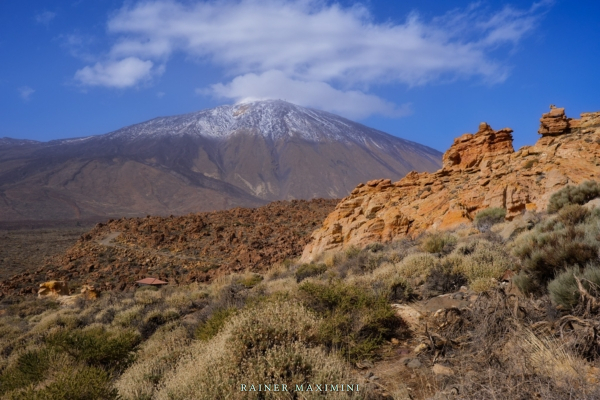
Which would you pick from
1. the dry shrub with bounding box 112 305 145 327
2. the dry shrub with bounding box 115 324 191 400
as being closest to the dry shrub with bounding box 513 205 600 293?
the dry shrub with bounding box 115 324 191 400

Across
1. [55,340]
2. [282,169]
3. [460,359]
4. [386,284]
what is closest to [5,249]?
[55,340]

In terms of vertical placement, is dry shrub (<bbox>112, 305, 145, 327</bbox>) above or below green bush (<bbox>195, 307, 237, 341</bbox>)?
below

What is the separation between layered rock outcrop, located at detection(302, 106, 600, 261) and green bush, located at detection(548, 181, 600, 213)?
59.0 inches

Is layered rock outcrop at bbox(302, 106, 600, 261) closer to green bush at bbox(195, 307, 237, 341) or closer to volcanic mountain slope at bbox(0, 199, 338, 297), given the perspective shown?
volcanic mountain slope at bbox(0, 199, 338, 297)

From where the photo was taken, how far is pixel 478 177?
54.9 ft

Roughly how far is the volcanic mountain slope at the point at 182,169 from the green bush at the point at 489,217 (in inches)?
3533

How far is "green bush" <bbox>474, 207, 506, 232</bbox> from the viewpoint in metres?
12.2

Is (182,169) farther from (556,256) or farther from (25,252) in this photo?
(556,256)

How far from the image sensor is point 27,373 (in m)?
5.26

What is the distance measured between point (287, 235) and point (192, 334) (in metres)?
18.8

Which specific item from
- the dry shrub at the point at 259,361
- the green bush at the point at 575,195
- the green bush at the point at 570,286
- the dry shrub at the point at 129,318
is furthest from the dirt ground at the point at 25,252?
the green bush at the point at 570,286

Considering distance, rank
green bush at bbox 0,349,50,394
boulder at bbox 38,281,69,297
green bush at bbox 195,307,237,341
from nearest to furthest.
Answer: green bush at bbox 0,349,50,394 → green bush at bbox 195,307,237,341 → boulder at bbox 38,281,69,297

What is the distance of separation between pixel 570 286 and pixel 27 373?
6807 mm

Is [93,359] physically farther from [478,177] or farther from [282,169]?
[282,169]
